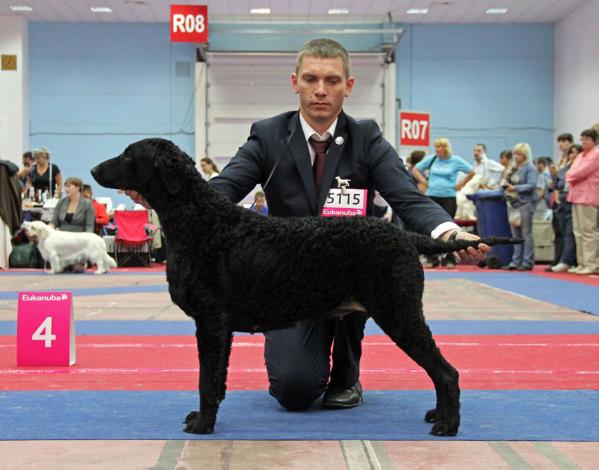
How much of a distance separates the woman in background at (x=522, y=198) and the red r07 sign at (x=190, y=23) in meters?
5.57

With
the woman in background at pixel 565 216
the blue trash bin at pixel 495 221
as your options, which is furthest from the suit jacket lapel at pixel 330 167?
the blue trash bin at pixel 495 221

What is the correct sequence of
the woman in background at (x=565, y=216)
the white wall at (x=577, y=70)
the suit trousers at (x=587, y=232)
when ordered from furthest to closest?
the white wall at (x=577, y=70) < the woman in background at (x=565, y=216) < the suit trousers at (x=587, y=232)

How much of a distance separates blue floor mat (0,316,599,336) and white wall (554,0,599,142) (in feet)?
37.6

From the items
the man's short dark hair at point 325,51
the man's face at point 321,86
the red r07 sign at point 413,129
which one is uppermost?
the red r07 sign at point 413,129

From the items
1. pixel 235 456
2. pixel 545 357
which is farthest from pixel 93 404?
pixel 545 357

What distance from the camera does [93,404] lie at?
271 centimetres

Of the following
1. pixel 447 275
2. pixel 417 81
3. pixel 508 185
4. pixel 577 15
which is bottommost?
pixel 447 275

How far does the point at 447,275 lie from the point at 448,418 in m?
7.33

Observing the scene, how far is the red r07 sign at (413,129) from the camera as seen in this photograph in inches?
494

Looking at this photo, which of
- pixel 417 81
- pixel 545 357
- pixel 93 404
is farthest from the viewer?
pixel 417 81

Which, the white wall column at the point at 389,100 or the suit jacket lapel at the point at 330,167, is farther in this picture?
the white wall column at the point at 389,100

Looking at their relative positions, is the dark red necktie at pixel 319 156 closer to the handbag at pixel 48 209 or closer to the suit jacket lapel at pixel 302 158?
the suit jacket lapel at pixel 302 158

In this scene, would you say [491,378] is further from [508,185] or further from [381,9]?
[381,9]

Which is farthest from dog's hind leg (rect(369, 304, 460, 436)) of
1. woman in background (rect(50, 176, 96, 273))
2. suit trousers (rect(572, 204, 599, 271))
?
woman in background (rect(50, 176, 96, 273))
